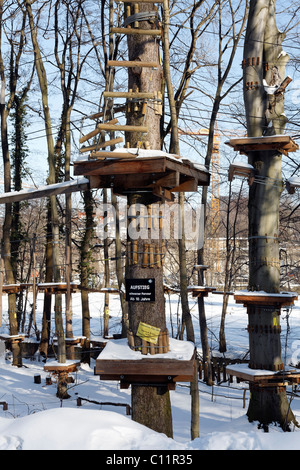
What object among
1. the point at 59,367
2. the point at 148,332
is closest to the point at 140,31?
the point at 148,332

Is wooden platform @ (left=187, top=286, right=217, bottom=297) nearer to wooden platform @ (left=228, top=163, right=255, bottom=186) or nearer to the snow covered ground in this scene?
the snow covered ground

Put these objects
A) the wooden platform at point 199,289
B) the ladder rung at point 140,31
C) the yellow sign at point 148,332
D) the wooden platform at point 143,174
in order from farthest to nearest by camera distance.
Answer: the wooden platform at point 199,289 → the ladder rung at point 140,31 → the yellow sign at point 148,332 → the wooden platform at point 143,174

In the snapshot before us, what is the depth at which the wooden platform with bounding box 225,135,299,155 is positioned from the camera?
8.57m

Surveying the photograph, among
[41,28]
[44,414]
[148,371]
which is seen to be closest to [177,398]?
[148,371]

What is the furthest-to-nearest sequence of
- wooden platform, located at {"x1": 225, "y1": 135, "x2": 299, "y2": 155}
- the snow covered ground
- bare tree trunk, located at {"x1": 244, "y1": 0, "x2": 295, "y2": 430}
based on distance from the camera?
bare tree trunk, located at {"x1": 244, "y1": 0, "x2": 295, "y2": 430} → wooden platform, located at {"x1": 225, "y1": 135, "x2": 299, "y2": 155} → the snow covered ground

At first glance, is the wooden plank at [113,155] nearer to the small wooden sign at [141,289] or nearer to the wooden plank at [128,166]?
the wooden plank at [128,166]

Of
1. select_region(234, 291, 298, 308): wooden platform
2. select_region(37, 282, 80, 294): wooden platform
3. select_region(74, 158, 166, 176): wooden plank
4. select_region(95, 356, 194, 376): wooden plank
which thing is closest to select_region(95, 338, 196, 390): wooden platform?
select_region(95, 356, 194, 376): wooden plank

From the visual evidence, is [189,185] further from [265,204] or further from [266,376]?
[266,376]

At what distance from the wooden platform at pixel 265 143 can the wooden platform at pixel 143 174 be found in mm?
1967

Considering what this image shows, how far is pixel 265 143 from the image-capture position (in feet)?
28.9

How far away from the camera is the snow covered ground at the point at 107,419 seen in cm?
448

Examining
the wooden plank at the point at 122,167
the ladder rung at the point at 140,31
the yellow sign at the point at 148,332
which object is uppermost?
the ladder rung at the point at 140,31

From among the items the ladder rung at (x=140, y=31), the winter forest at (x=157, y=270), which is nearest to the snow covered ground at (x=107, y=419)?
the winter forest at (x=157, y=270)

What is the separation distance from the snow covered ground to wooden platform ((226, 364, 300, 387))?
320 mm
